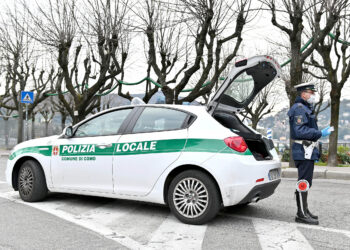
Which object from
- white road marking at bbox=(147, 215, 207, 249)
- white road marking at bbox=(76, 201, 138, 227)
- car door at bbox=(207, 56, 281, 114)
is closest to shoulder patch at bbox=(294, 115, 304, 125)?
car door at bbox=(207, 56, 281, 114)

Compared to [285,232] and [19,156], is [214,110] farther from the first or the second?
[19,156]

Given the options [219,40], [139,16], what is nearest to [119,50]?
[139,16]

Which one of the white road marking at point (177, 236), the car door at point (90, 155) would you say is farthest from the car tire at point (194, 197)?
the car door at point (90, 155)

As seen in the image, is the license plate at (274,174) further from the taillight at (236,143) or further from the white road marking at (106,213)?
the white road marking at (106,213)

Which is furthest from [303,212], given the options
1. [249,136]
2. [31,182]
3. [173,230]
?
[31,182]

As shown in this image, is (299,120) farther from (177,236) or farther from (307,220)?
(177,236)

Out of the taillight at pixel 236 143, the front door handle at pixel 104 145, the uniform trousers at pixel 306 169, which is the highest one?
the taillight at pixel 236 143

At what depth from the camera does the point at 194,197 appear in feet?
15.1

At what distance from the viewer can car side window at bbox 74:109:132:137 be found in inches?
214

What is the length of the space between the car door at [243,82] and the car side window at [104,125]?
4.31ft

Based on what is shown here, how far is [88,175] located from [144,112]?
1.19 meters

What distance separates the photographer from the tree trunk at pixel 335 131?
14.1 meters

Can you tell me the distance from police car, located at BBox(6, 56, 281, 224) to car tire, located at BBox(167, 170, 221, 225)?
0.04 ft

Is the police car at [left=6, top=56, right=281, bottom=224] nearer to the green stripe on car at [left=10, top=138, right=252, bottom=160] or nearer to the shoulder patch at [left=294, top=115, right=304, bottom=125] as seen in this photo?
the green stripe on car at [left=10, top=138, right=252, bottom=160]
